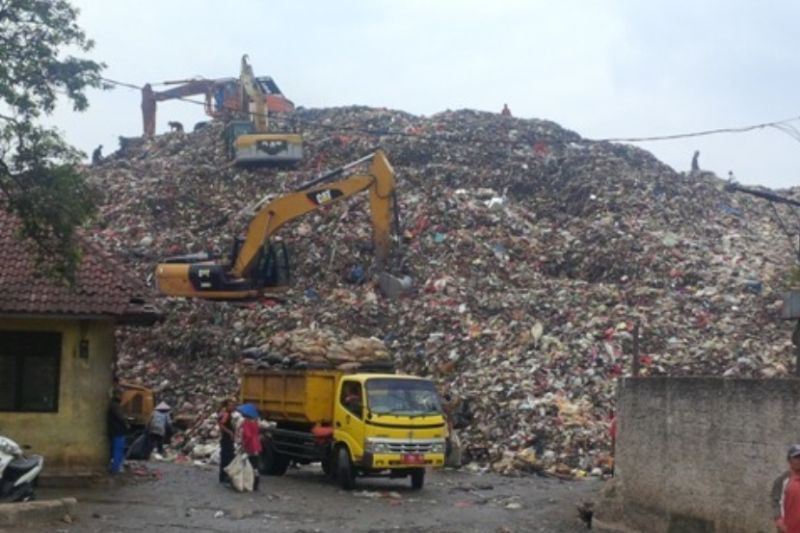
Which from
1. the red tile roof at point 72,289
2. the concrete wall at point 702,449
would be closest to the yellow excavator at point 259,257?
the red tile roof at point 72,289

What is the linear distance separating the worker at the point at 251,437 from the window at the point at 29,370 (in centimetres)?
294

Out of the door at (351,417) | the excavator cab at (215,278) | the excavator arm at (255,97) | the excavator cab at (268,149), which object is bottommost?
the door at (351,417)

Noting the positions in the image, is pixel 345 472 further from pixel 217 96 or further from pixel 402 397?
pixel 217 96

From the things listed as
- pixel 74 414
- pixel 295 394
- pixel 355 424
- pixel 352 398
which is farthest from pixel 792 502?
pixel 74 414

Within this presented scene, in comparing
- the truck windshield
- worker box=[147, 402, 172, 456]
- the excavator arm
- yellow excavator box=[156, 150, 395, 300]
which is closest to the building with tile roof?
worker box=[147, 402, 172, 456]

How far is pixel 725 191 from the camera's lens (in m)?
41.5

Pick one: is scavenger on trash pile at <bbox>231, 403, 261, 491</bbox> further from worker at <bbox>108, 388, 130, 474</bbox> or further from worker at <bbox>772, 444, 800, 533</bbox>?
worker at <bbox>772, 444, 800, 533</bbox>

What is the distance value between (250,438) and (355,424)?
5.43 feet

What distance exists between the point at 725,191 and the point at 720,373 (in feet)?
59.7

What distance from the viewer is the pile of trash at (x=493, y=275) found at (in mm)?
24750

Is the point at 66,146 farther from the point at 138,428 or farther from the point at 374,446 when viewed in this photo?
the point at 138,428

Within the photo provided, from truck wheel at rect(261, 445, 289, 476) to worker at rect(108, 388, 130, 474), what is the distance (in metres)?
2.61

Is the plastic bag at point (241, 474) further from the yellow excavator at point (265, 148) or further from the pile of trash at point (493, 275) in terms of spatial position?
the yellow excavator at point (265, 148)

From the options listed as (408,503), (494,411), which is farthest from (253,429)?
(494,411)
